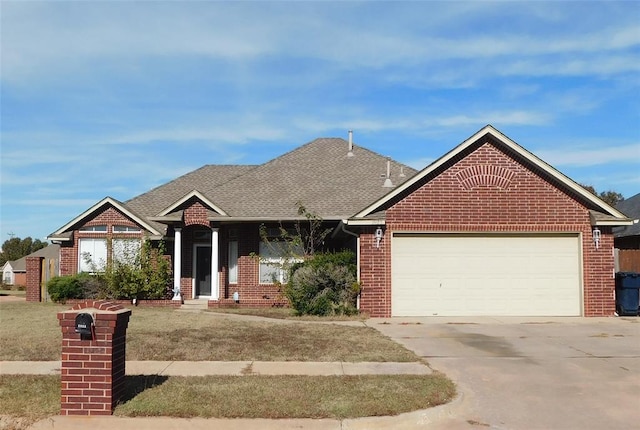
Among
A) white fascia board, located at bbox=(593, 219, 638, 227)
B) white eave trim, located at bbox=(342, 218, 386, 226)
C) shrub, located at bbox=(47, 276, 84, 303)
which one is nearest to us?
white eave trim, located at bbox=(342, 218, 386, 226)

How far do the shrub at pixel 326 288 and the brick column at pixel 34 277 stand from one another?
38.8 ft

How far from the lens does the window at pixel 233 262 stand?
21.8 m

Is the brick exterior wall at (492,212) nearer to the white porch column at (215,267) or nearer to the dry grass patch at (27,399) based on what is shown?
the white porch column at (215,267)

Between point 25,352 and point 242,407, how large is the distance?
18.8 ft

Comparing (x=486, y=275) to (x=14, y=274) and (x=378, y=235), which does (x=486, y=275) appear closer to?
(x=378, y=235)

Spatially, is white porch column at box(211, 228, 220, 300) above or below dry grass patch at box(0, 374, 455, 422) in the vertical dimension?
above

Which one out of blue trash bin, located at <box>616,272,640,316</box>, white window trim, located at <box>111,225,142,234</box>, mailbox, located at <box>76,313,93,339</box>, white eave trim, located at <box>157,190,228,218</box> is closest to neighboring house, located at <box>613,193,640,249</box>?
blue trash bin, located at <box>616,272,640,316</box>

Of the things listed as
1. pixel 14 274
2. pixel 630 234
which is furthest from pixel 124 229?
pixel 14 274

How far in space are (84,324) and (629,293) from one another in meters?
14.8

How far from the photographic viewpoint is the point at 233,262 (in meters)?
21.9

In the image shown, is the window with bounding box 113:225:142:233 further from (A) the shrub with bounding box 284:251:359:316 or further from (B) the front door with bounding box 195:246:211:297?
(A) the shrub with bounding box 284:251:359:316

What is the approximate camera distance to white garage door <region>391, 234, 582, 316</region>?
656 inches

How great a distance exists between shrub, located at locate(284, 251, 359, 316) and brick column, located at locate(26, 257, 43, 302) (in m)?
11.8

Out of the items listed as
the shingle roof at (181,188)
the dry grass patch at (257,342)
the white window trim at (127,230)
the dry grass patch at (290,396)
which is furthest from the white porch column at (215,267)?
the dry grass patch at (290,396)
